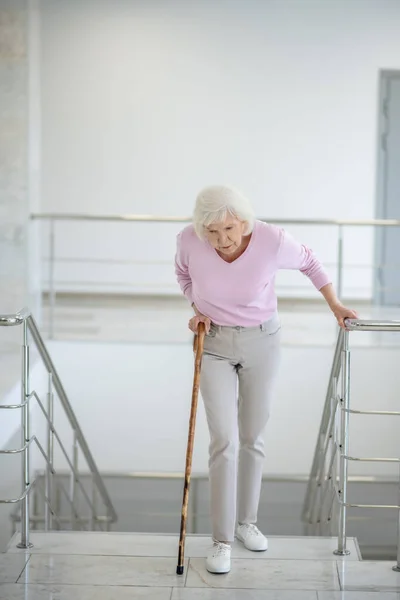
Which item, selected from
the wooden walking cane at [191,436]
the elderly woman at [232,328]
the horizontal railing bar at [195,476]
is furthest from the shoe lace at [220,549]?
the horizontal railing bar at [195,476]

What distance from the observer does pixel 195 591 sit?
9.35ft

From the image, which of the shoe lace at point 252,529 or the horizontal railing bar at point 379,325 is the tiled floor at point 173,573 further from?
the horizontal railing bar at point 379,325

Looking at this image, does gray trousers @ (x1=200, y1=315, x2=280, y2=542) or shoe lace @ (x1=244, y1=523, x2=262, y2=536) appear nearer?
gray trousers @ (x1=200, y1=315, x2=280, y2=542)

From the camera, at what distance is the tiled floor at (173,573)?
2.83 metres

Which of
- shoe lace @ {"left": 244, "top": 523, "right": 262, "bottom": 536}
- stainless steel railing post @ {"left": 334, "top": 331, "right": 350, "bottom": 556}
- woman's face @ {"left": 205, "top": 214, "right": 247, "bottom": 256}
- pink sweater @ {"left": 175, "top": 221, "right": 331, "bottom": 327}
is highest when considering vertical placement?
woman's face @ {"left": 205, "top": 214, "right": 247, "bottom": 256}

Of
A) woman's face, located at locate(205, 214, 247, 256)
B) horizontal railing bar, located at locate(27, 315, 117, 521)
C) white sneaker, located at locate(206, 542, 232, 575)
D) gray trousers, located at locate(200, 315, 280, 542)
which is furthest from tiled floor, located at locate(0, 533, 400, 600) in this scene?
woman's face, located at locate(205, 214, 247, 256)

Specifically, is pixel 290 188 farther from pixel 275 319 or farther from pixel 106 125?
pixel 275 319

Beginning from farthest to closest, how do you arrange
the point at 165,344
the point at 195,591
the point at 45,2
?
the point at 45,2 < the point at 165,344 < the point at 195,591

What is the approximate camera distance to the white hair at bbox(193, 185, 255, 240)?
9.46 ft

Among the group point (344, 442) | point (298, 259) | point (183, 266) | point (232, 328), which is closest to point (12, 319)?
point (183, 266)

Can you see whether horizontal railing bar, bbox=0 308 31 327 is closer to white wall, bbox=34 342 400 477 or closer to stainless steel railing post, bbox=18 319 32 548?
stainless steel railing post, bbox=18 319 32 548

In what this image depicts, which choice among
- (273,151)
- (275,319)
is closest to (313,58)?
(273,151)

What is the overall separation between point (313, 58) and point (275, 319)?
17.3 ft

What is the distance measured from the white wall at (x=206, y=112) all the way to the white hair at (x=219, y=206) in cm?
504
